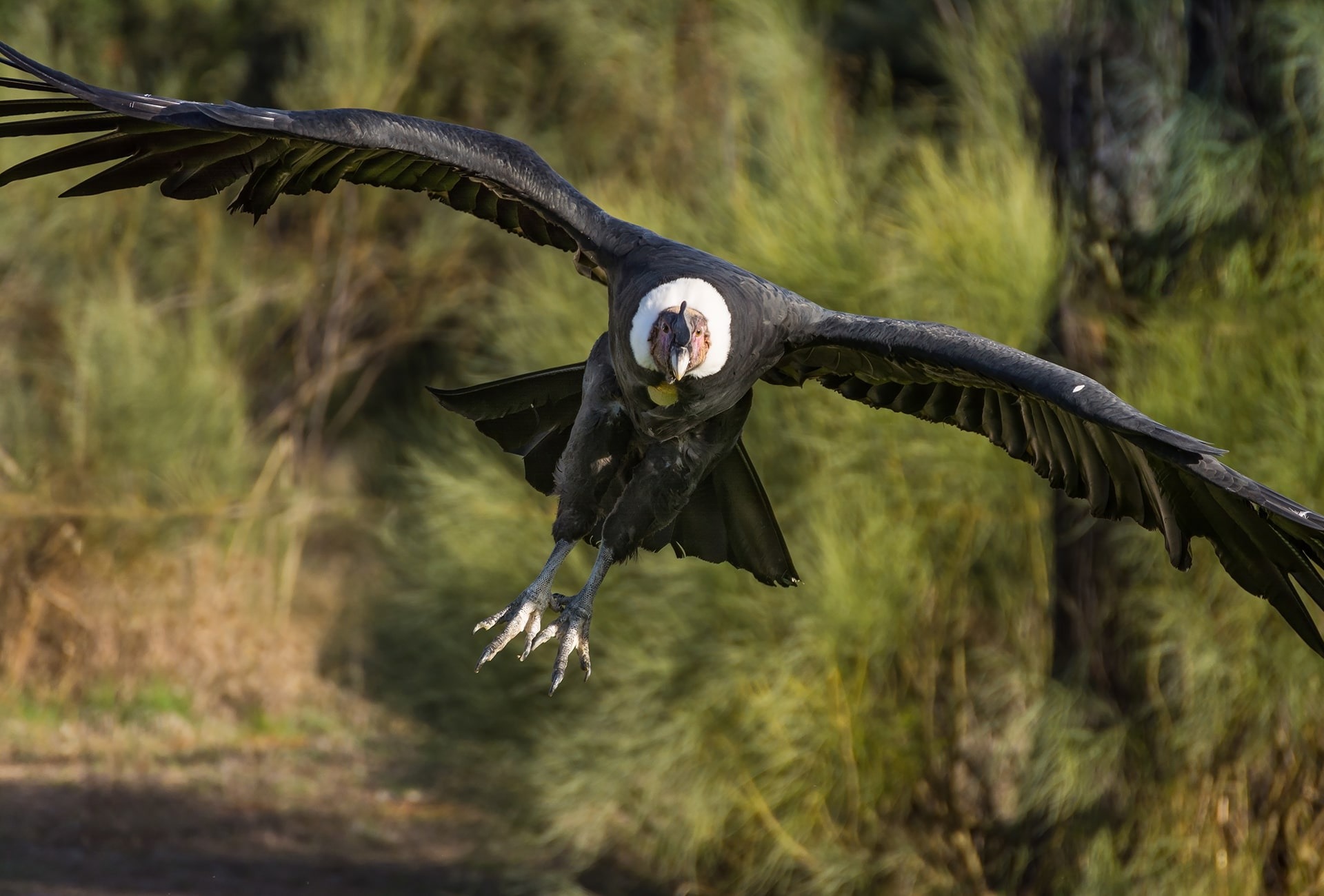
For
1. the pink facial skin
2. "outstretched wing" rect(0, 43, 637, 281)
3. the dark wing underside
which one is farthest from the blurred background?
the pink facial skin

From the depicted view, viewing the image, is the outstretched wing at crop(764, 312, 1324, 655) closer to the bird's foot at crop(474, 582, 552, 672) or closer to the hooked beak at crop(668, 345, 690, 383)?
the hooked beak at crop(668, 345, 690, 383)

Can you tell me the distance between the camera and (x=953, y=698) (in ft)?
26.5

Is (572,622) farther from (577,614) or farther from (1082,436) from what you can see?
(1082,436)

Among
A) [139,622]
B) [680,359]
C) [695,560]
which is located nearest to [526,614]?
[680,359]

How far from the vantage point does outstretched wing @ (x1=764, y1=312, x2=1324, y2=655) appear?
3900mm

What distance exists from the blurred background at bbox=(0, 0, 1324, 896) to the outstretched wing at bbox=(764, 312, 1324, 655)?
278cm

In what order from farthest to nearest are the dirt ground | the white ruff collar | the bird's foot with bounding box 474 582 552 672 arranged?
the dirt ground, the bird's foot with bounding box 474 582 552 672, the white ruff collar

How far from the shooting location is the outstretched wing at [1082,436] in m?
3.90

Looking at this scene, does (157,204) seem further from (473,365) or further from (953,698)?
(953,698)

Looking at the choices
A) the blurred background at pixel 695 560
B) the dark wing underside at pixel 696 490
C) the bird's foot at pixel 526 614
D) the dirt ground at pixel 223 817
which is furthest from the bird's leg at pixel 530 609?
the dirt ground at pixel 223 817

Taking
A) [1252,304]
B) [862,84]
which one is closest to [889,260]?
[1252,304]

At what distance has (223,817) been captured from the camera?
10.5 m

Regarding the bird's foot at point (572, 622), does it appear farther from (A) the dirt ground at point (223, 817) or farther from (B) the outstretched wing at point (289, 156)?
(A) the dirt ground at point (223, 817)

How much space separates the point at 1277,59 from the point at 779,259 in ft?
8.57
